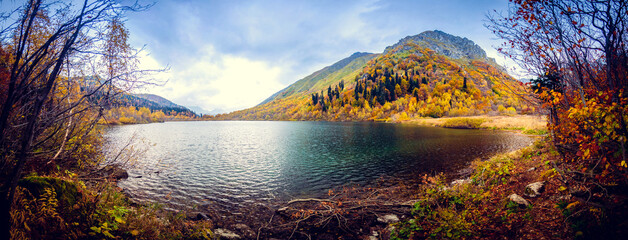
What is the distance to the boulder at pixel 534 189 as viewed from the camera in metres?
8.60

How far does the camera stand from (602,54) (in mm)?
6789

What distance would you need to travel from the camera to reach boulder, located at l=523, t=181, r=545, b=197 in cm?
860

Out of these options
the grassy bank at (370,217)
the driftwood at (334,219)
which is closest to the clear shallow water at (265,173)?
the driftwood at (334,219)

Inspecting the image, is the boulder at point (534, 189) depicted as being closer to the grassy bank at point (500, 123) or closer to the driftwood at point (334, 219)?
the driftwood at point (334, 219)

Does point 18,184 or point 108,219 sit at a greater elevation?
point 18,184

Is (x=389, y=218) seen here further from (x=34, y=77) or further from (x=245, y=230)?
(x=34, y=77)

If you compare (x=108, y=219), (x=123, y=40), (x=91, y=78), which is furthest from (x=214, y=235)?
(x=123, y=40)

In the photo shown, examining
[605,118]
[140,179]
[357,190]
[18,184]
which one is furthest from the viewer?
[140,179]

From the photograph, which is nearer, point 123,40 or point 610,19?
point 610,19

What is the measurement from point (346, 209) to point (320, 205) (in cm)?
227

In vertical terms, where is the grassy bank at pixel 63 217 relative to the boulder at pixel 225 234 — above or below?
above

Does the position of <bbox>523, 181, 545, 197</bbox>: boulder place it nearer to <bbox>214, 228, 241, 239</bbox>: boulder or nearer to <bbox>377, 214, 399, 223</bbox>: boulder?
<bbox>377, 214, 399, 223</bbox>: boulder

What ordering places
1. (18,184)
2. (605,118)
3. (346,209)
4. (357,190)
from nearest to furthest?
1. (605,118)
2. (18,184)
3. (346,209)
4. (357,190)

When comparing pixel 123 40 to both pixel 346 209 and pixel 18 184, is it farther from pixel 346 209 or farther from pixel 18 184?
pixel 346 209
